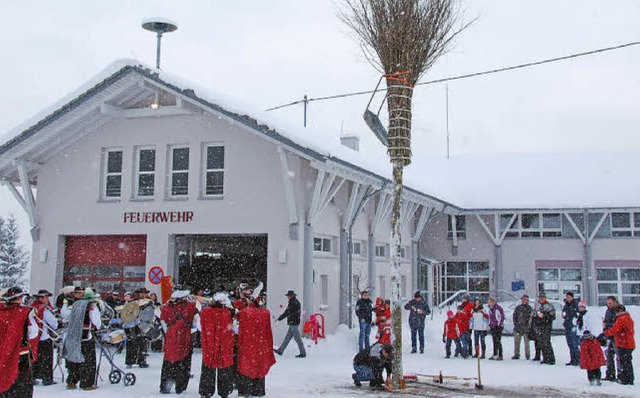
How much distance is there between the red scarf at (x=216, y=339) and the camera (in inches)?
389

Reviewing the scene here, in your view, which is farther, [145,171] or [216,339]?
[145,171]

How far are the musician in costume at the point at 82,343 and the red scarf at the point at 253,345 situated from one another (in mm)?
2487

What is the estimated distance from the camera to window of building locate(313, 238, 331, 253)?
18281 mm

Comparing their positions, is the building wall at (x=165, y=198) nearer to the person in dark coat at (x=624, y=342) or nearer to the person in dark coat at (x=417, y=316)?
the person in dark coat at (x=417, y=316)

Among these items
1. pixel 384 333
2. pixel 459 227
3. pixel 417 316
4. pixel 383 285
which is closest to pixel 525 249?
pixel 459 227

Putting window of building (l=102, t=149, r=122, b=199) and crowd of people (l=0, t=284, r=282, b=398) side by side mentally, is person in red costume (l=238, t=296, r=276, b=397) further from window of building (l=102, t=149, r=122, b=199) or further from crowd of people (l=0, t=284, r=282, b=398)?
window of building (l=102, t=149, r=122, b=199)

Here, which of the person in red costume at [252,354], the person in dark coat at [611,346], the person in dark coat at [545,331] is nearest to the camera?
the person in red costume at [252,354]

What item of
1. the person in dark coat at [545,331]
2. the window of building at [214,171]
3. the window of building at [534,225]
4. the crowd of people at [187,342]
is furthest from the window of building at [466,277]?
the crowd of people at [187,342]

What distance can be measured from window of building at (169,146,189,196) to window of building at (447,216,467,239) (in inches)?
570

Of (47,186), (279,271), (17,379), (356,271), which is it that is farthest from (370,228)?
(17,379)

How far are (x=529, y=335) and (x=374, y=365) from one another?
19.9 ft

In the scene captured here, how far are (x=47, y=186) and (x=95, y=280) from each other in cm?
→ 299

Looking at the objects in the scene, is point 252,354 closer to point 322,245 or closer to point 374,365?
point 374,365

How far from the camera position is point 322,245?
61.4ft
